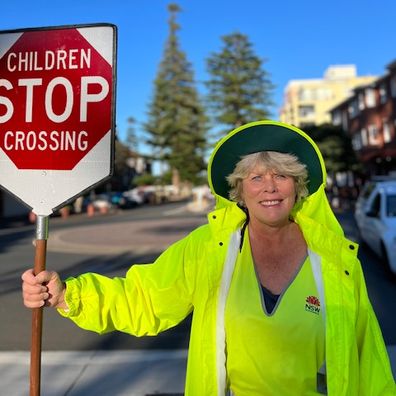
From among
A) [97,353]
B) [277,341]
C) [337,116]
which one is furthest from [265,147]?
[337,116]

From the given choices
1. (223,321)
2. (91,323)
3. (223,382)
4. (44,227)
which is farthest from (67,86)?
(223,382)

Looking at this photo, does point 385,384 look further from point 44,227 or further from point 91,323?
point 44,227

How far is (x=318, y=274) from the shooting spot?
1.71 m

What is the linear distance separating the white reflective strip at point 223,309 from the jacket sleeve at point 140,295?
0.41 feet

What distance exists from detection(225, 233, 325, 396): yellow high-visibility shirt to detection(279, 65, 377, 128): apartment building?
6671cm

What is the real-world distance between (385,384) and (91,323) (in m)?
1.10

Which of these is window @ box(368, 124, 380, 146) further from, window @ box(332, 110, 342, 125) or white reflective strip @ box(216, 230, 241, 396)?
white reflective strip @ box(216, 230, 241, 396)

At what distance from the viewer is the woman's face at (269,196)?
1.88 m

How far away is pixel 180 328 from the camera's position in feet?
18.1

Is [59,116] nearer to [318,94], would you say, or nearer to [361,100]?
[361,100]

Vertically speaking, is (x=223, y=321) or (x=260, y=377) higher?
(x=223, y=321)

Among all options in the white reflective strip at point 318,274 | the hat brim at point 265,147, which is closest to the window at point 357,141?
the hat brim at point 265,147

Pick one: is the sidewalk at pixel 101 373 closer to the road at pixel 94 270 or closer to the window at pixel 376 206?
the road at pixel 94 270

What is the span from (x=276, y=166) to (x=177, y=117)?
60.6 metres
